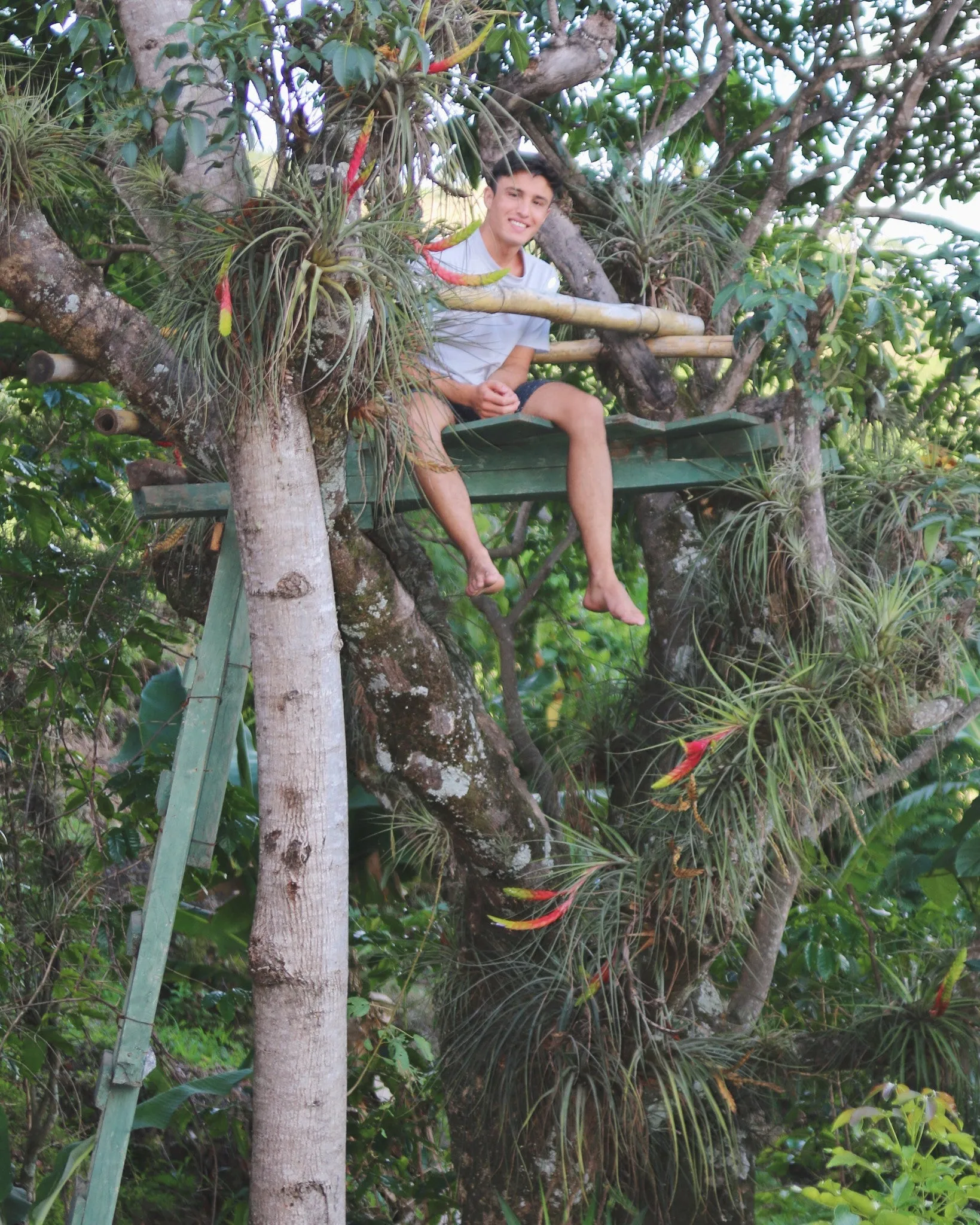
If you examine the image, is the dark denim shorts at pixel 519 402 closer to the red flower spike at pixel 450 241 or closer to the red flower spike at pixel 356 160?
the red flower spike at pixel 450 241

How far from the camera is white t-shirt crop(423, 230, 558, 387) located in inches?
130

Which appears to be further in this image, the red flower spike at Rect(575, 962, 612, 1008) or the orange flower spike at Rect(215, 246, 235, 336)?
the red flower spike at Rect(575, 962, 612, 1008)

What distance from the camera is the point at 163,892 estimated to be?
2709 mm

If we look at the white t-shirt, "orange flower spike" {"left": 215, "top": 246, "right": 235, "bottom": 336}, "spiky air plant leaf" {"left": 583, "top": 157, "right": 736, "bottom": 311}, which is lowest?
"orange flower spike" {"left": 215, "top": 246, "right": 235, "bottom": 336}

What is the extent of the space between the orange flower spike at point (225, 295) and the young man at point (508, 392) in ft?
2.46

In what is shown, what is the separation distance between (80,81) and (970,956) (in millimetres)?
3293

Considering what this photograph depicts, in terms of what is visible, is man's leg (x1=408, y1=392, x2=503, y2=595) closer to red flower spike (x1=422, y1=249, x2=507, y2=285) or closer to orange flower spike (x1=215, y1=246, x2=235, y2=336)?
red flower spike (x1=422, y1=249, x2=507, y2=285)

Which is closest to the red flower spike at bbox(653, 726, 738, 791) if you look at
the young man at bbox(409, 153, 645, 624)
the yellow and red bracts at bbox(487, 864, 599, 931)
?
the yellow and red bracts at bbox(487, 864, 599, 931)

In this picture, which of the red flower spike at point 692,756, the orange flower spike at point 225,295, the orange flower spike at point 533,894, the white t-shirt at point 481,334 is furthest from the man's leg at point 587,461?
the orange flower spike at point 225,295

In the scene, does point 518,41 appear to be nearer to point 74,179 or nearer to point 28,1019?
point 74,179

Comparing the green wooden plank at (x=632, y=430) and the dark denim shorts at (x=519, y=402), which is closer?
the green wooden plank at (x=632, y=430)

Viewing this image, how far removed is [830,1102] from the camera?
3.76 metres

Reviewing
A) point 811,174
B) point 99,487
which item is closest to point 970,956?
point 811,174

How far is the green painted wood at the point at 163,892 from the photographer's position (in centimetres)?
256
